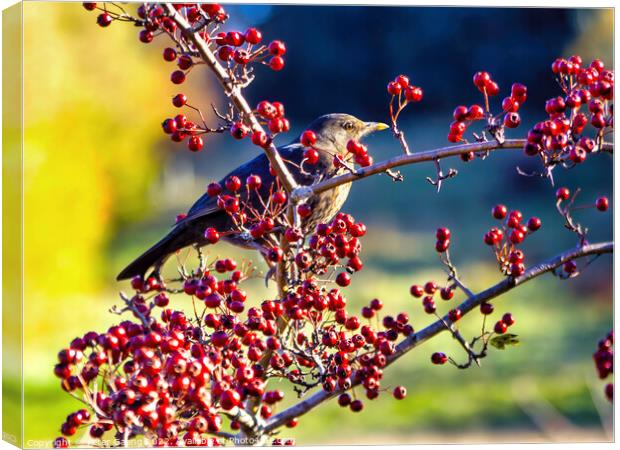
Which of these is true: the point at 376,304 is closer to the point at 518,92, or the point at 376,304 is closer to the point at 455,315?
the point at 455,315

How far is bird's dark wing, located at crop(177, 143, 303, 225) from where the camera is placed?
8.90 feet

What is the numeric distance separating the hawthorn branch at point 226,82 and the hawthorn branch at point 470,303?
17.4 inches

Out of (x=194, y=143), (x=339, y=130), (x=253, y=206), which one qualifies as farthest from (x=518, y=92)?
(x=339, y=130)

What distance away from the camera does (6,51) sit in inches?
95.8

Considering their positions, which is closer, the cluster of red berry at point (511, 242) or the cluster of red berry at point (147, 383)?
the cluster of red berry at point (147, 383)

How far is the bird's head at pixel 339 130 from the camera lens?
3.15 metres

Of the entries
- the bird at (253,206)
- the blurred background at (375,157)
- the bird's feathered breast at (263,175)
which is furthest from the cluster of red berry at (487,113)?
the blurred background at (375,157)

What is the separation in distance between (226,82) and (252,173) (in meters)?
A: 1.22

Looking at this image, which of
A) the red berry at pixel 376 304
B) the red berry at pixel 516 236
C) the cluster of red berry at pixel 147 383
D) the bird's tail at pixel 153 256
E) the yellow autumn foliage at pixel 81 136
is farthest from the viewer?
the yellow autumn foliage at pixel 81 136

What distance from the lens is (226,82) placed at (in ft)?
5.57

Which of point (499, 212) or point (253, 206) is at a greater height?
point (253, 206)

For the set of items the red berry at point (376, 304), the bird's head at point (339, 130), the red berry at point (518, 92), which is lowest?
the red berry at point (376, 304)

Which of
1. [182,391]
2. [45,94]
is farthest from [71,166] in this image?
[182,391]

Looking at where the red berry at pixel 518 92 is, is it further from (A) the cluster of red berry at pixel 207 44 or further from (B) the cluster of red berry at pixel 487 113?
(A) the cluster of red berry at pixel 207 44
